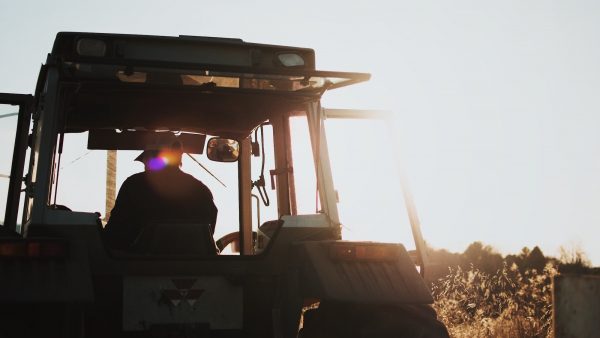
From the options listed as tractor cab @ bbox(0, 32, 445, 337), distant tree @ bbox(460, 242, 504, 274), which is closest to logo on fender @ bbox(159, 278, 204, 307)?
tractor cab @ bbox(0, 32, 445, 337)

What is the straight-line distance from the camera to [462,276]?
37.1 feet

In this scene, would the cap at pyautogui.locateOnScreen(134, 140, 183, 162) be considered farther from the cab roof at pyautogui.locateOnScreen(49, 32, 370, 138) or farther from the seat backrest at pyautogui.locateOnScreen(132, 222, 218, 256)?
the seat backrest at pyautogui.locateOnScreen(132, 222, 218, 256)

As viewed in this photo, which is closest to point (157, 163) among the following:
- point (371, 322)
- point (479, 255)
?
point (371, 322)

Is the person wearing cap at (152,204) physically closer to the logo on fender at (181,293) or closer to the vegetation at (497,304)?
the logo on fender at (181,293)

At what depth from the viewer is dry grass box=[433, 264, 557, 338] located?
33.1ft

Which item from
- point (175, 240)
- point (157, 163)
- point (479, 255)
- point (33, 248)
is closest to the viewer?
point (33, 248)

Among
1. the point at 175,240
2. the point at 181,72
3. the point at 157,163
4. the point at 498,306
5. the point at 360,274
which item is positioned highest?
the point at 181,72

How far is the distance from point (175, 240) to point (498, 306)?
317 inches

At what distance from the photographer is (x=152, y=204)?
14.3ft

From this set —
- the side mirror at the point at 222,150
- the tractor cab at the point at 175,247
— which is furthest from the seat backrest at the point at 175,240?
the side mirror at the point at 222,150

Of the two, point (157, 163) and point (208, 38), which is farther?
point (157, 163)

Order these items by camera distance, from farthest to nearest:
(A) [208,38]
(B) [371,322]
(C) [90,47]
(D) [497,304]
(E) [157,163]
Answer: (D) [497,304] < (E) [157,163] < (A) [208,38] < (C) [90,47] < (B) [371,322]

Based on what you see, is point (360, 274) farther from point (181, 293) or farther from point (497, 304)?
point (497, 304)

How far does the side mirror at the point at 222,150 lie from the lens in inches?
216
